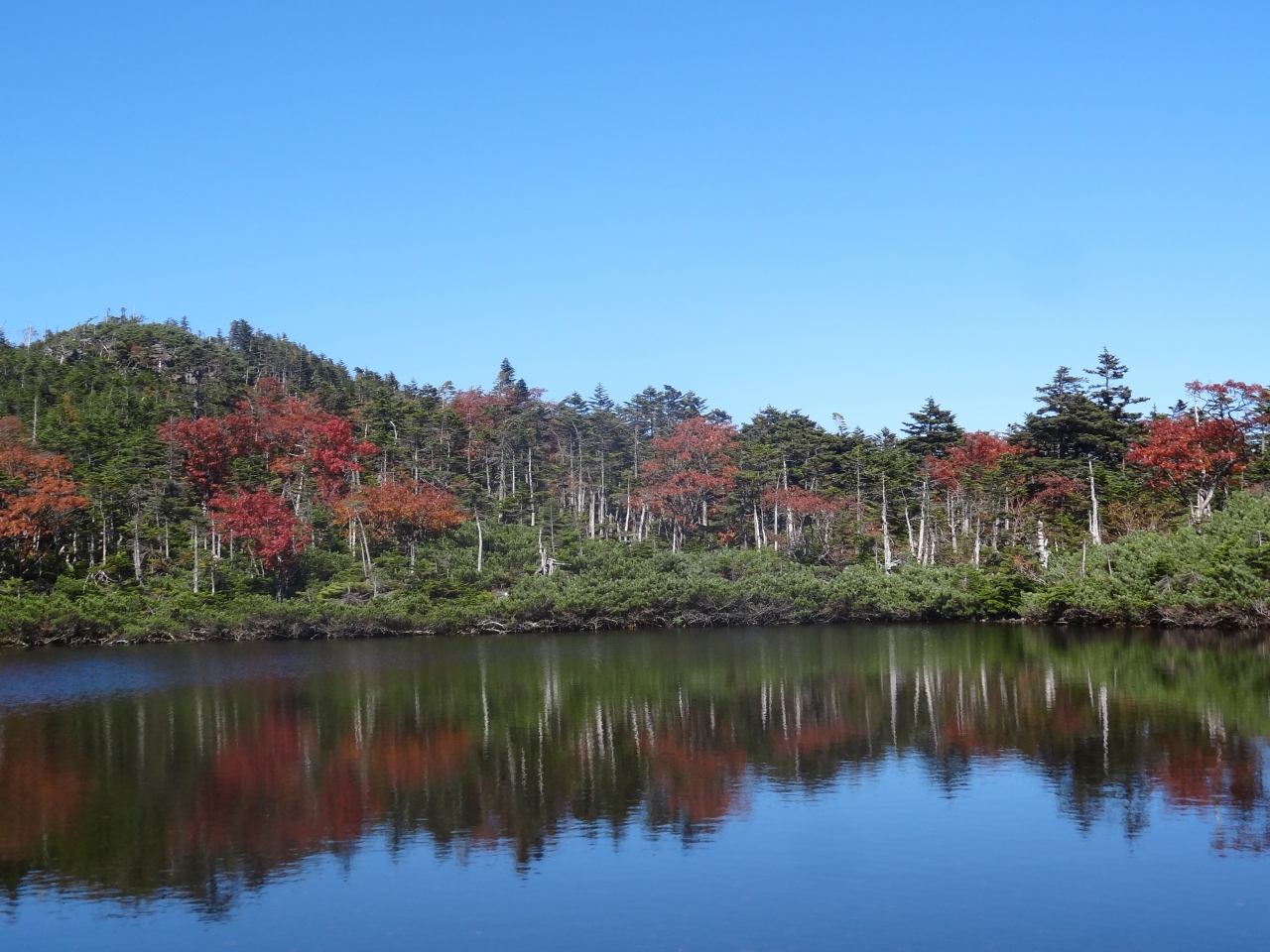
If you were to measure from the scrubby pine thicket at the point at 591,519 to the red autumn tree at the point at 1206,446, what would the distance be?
4.6 inches

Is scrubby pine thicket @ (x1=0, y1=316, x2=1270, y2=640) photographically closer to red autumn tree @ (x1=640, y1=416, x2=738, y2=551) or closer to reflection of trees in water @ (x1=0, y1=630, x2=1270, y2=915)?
red autumn tree @ (x1=640, y1=416, x2=738, y2=551)

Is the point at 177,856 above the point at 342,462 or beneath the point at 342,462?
Result: beneath

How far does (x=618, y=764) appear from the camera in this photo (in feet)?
72.8

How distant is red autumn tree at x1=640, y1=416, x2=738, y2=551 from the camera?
65.1 m

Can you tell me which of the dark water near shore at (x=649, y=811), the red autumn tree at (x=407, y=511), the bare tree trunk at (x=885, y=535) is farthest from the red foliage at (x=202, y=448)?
the bare tree trunk at (x=885, y=535)

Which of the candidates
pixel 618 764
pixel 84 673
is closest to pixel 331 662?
pixel 84 673

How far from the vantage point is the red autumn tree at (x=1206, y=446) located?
51.7m

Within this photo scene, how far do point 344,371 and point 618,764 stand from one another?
84526mm

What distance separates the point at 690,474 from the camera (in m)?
65.1

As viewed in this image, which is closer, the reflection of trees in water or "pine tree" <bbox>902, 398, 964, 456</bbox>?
the reflection of trees in water

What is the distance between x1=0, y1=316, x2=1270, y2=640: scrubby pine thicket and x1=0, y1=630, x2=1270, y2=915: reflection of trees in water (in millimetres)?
14134

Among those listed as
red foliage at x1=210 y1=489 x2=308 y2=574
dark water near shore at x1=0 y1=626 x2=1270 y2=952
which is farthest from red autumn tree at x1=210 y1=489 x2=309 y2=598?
dark water near shore at x1=0 y1=626 x2=1270 y2=952

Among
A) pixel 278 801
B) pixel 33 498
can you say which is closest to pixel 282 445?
pixel 33 498

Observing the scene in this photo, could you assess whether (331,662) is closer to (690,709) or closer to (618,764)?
(690,709)
